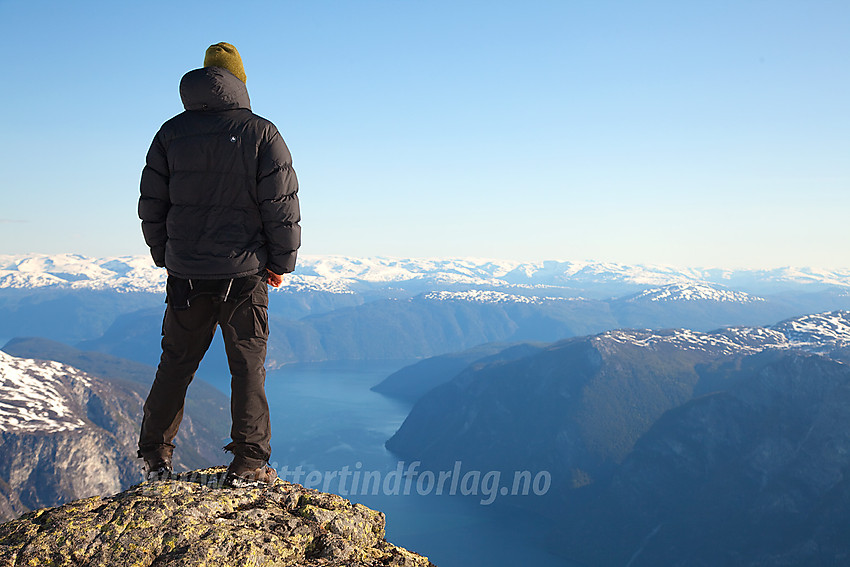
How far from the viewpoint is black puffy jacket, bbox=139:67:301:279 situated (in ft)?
19.9

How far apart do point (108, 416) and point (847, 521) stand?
22836cm

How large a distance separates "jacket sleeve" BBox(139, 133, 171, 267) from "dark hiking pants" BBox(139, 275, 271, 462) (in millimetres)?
597

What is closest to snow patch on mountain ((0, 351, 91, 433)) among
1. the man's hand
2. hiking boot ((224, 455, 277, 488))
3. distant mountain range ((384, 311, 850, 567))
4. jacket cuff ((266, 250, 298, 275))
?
distant mountain range ((384, 311, 850, 567))

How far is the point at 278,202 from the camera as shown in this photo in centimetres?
608

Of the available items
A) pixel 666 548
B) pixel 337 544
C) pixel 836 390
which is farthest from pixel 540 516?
pixel 337 544

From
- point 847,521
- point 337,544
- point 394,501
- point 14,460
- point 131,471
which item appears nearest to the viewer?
point 337,544

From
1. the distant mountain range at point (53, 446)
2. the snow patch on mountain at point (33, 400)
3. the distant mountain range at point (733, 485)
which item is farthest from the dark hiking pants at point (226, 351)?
the snow patch on mountain at point (33, 400)

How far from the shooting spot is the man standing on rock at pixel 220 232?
19.9 ft

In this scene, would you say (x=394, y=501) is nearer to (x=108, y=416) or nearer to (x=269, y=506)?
(x=108, y=416)

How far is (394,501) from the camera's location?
182 meters

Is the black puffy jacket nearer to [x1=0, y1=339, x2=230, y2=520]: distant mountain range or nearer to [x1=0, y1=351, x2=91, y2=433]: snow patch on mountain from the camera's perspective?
[x1=0, y1=339, x2=230, y2=520]: distant mountain range

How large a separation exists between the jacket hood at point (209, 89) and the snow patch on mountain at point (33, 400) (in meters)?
193

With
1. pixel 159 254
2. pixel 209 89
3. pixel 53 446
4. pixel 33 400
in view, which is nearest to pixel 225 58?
pixel 209 89

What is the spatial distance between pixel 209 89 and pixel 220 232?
163cm
